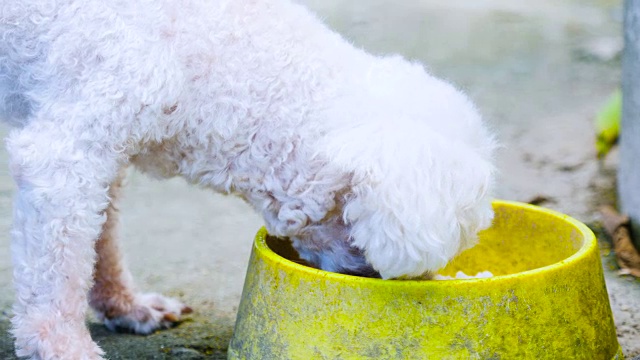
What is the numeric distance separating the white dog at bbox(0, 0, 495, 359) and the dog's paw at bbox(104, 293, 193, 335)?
1.82 feet

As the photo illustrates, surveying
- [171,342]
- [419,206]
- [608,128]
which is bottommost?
[171,342]

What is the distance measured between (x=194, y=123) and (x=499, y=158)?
87.7 inches

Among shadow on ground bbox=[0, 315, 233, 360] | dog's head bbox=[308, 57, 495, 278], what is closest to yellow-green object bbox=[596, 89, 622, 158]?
shadow on ground bbox=[0, 315, 233, 360]

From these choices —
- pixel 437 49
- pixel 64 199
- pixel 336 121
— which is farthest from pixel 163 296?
pixel 437 49

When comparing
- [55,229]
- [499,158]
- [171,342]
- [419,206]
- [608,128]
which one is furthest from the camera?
[499,158]

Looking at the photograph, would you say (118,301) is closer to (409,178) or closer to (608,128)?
(409,178)

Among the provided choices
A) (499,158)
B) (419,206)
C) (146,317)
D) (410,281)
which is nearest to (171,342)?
(146,317)

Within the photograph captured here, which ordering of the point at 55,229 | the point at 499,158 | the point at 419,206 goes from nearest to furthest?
the point at 419,206
the point at 55,229
the point at 499,158

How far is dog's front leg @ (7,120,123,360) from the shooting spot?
170 centimetres

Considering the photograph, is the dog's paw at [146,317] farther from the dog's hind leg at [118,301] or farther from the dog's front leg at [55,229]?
the dog's front leg at [55,229]

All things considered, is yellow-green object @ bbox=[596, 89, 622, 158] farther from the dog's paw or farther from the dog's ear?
the dog's ear

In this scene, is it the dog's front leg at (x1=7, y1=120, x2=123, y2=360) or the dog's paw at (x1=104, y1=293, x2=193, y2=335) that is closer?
the dog's front leg at (x1=7, y1=120, x2=123, y2=360)

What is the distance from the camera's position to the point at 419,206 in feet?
5.09

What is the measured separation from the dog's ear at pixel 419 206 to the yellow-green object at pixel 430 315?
63mm
